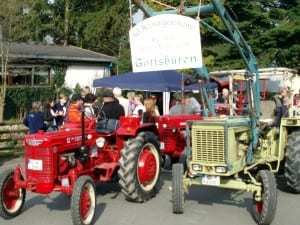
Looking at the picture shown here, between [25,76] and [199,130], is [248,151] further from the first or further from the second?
[25,76]

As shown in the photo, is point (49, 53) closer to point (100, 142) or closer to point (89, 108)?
point (89, 108)

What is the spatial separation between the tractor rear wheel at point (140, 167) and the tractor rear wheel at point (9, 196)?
1.41 meters

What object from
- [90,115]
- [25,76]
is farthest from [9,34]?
[90,115]

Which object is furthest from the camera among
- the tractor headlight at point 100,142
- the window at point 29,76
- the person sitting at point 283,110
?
the window at point 29,76

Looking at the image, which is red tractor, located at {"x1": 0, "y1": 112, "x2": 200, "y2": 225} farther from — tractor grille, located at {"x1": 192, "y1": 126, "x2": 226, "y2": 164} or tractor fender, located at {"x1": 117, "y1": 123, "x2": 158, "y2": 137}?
tractor grille, located at {"x1": 192, "y1": 126, "x2": 226, "y2": 164}

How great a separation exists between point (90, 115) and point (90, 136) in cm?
58

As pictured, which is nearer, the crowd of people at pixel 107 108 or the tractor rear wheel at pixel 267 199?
the tractor rear wheel at pixel 267 199

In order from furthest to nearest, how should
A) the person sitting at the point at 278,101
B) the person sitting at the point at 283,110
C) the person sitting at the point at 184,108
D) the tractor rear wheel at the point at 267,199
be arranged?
1. the person sitting at the point at 184,108
2. the person sitting at the point at 278,101
3. the person sitting at the point at 283,110
4. the tractor rear wheel at the point at 267,199

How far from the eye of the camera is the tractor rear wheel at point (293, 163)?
736 cm

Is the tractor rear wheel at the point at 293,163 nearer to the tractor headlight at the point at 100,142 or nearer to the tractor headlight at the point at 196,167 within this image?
the tractor headlight at the point at 196,167

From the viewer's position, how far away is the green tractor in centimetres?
620

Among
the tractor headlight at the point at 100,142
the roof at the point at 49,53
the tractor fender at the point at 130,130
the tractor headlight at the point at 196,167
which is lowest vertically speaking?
the tractor headlight at the point at 196,167

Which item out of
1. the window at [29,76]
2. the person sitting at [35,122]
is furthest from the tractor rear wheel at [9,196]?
the window at [29,76]

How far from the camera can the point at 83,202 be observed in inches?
237
